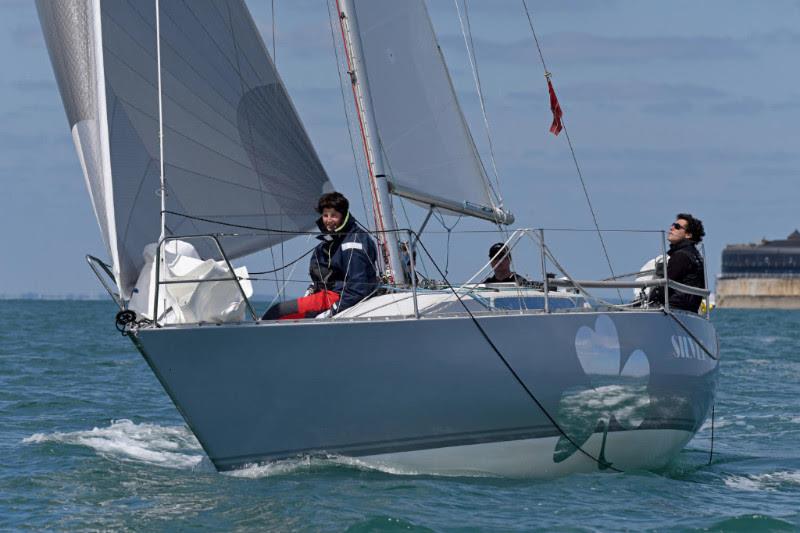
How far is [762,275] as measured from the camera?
118 meters

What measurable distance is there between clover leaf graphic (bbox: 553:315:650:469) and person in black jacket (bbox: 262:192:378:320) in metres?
1.44

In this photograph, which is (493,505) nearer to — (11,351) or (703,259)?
(703,259)

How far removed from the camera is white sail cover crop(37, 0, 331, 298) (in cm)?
834

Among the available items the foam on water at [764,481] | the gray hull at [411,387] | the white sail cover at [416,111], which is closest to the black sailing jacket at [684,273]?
the gray hull at [411,387]

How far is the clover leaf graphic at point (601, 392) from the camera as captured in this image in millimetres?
8430

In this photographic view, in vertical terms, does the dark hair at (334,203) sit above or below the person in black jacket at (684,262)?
above

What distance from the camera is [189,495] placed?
26.3 ft

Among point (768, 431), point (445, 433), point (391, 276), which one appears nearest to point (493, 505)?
point (445, 433)

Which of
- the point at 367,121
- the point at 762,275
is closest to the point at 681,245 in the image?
the point at 367,121

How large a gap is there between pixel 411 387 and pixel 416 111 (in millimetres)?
3504

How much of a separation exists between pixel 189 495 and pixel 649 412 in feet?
10.4

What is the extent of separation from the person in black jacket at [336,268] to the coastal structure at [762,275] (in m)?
97.3

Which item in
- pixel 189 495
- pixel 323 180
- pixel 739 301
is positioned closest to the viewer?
pixel 189 495

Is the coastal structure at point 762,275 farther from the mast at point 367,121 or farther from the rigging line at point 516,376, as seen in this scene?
the rigging line at point 516,376
